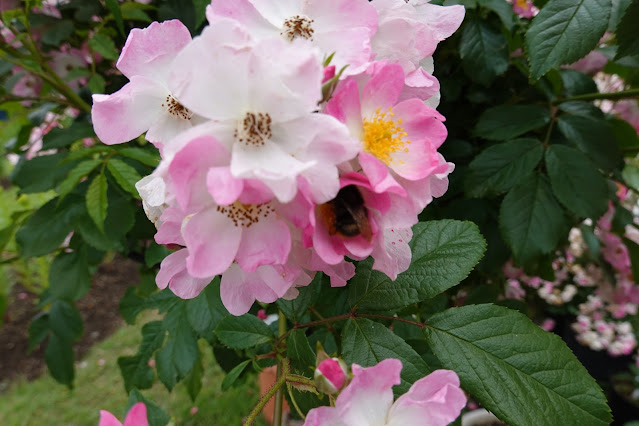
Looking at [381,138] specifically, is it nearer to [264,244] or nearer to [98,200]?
[264,244]

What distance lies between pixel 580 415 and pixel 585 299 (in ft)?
7.45

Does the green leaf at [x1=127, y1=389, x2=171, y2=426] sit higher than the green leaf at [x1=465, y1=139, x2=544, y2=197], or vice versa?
the green leaf at [x1=465, y1=139, x2=544, y2=197]

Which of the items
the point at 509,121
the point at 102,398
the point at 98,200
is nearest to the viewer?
the point at 98,200

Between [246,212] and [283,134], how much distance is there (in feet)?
0.22

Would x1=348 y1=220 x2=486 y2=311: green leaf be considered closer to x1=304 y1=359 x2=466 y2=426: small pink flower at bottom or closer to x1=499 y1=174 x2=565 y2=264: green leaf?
x1=304 y1=359 x2=466 y2=426: small pink flower at bottom

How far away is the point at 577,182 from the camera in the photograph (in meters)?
0.82

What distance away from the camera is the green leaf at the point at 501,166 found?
85cm

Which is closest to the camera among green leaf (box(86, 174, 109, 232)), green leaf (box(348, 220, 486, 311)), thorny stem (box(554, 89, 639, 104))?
green leaf (box(348, 220, 486, 311))

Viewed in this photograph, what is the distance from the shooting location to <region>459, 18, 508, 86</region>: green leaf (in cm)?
85

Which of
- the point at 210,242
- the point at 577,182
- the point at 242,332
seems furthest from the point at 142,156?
the point at 577,182

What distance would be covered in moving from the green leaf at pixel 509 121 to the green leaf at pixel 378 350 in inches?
20.6

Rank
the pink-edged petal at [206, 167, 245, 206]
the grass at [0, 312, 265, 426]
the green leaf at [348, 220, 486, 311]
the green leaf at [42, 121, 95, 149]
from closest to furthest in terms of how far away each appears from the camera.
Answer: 1. the pink-edged petal at [206, 167, 245, 206]
2. the green leaf at [348, 220, 486, 311]
3. the green leaf at [42, 121, 95, 149]
4. the grass at [0, 312, 265, 426]

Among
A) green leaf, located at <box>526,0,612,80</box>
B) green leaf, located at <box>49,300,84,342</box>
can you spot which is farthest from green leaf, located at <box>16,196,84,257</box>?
green leaf, located at <box>526,0,612,80</box>

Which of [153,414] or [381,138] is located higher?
[381,138]
